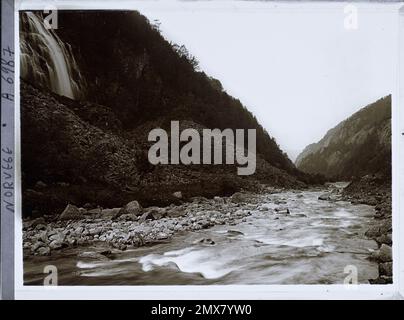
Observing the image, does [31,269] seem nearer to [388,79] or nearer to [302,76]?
[302,76]

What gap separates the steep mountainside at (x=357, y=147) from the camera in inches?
70.6

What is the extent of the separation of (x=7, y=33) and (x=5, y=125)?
0.48 metres

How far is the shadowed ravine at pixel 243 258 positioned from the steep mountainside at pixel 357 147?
210 millimetres

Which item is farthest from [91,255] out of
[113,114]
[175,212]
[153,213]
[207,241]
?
[113,114]

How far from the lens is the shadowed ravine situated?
178 cm

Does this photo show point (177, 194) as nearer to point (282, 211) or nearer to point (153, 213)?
point (153, 213)

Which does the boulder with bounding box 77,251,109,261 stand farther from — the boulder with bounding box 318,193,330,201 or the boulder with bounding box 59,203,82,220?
the boulder with bounding box 318,193,330,201

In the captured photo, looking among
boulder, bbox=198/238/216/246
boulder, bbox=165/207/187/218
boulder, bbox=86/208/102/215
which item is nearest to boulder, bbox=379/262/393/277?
boulder, bbox=198/238/216/246

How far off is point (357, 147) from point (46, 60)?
1.75m

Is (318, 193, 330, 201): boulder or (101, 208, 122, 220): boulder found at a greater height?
(318, 193, 330, 201): boulder

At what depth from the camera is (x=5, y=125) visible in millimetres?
1771

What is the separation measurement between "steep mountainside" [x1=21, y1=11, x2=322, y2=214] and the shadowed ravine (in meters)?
0.25

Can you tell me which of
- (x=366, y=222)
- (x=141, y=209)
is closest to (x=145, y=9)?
(x=141, y=209)
